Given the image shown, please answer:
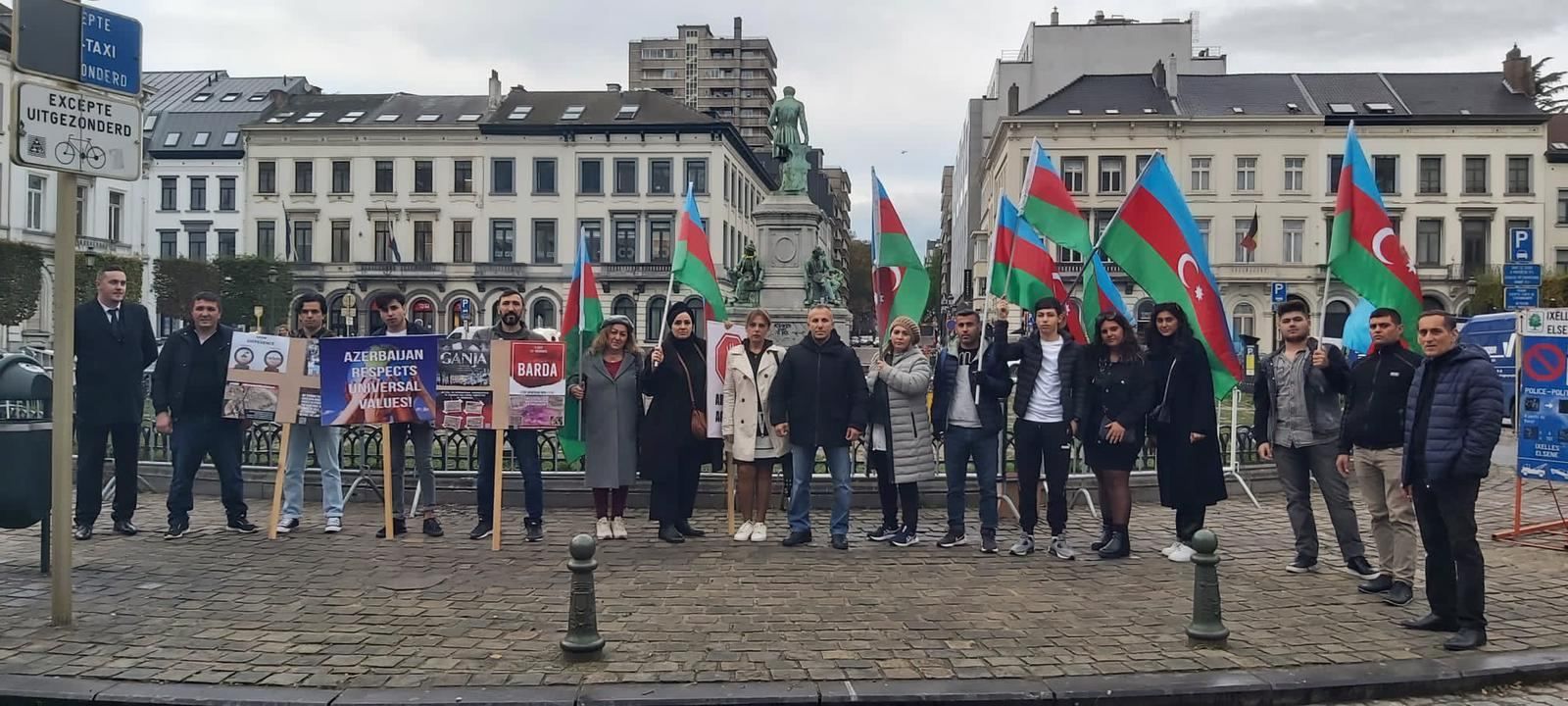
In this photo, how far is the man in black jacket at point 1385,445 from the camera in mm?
7141

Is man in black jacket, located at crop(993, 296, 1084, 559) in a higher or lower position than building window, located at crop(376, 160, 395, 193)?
lower


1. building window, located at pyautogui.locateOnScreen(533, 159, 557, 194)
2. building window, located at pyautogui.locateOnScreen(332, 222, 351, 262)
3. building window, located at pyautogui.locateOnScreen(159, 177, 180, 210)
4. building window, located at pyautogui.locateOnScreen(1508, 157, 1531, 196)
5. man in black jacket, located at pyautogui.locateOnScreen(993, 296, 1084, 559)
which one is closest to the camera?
man in black jacket, located at pyautogui.locateOnScreen(993, 296, 1084, 559)

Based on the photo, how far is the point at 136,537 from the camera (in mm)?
8992

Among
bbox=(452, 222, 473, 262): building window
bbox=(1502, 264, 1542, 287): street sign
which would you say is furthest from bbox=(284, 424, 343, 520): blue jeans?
bbox=(452, 222, 473, 262): building window

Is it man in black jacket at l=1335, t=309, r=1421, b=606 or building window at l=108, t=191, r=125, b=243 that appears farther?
building window at l=108, t=191, r=125, b=243

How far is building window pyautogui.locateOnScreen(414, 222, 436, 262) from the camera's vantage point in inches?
2372

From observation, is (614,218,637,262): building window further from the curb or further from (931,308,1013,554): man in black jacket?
the curb

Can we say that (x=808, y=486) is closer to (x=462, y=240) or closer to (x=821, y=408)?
(x=821, y=408)

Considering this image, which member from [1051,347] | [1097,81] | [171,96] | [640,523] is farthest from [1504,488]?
[171,96]

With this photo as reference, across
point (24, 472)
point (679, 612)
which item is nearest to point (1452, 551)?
point (679, 612)

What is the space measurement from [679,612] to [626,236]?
5394 cm

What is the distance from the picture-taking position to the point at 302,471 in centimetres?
939

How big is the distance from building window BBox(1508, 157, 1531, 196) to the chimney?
353 centimetres

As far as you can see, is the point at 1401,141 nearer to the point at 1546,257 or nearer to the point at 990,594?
the point at 1546,257
